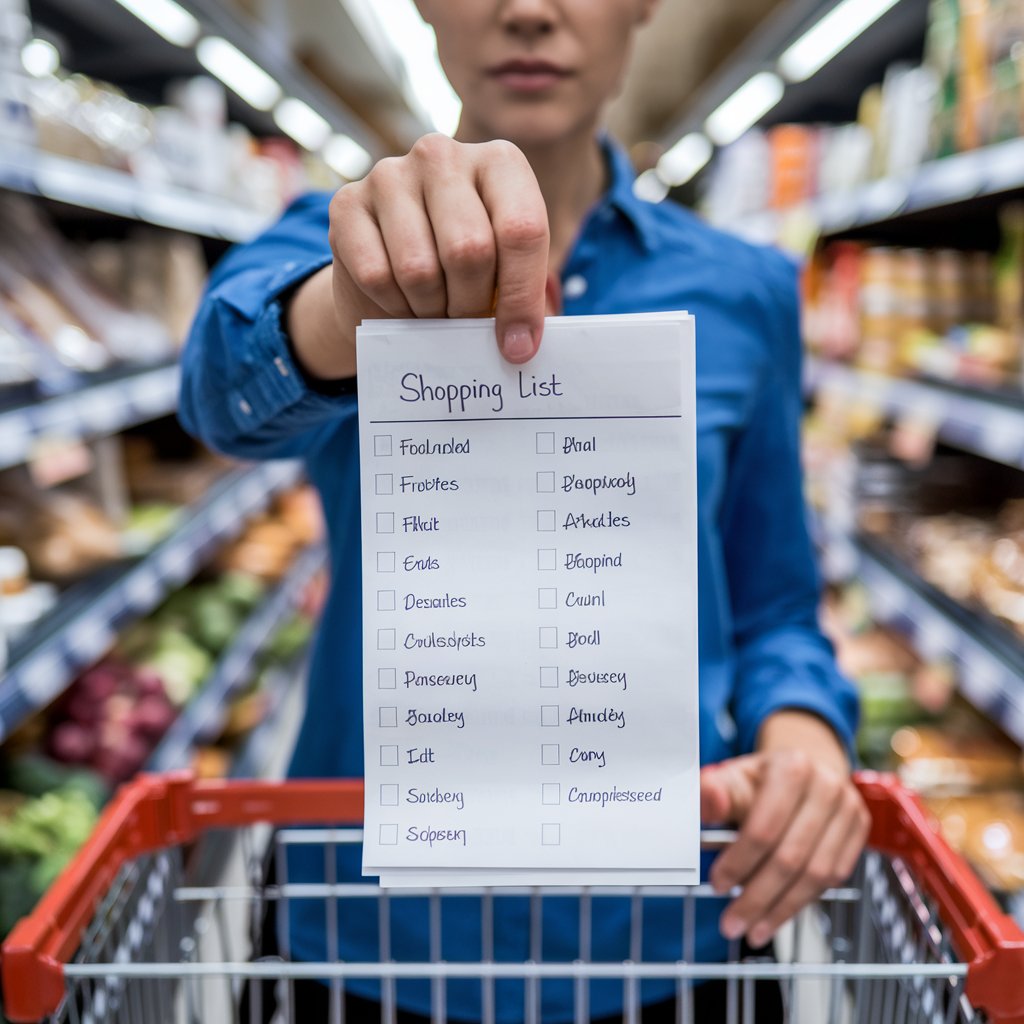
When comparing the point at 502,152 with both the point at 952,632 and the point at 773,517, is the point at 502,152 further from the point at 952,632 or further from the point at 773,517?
the point at 952,632

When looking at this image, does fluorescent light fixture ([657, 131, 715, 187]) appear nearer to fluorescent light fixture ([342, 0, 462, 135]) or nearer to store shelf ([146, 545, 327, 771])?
fluorescent light fixture ([342, 0, 462, 135])

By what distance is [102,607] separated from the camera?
2.09 meters

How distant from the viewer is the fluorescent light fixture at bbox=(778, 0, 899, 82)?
2.54m

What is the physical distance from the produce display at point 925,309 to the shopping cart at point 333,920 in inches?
58.8

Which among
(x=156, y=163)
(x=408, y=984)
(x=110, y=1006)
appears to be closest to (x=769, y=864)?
(x=408, y=984)

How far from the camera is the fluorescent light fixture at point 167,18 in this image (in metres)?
2.37

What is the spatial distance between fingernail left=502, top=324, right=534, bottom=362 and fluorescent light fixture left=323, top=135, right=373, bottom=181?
4333mm

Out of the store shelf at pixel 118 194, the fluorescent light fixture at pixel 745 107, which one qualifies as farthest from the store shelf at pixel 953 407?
the store shelf at pixel 118 194

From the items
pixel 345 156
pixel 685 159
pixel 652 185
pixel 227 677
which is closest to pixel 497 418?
pixel 227 677

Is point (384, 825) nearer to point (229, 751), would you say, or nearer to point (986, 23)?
point (986, 23)

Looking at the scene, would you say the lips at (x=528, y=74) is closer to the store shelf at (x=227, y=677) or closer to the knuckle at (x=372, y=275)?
the knuckle at (x=372, y=275)

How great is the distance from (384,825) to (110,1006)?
0.27 metres

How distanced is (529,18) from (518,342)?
51 cm

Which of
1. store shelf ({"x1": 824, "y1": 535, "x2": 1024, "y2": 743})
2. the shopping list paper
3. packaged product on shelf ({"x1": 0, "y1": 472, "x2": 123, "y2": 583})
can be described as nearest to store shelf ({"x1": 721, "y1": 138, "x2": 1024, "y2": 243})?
store shelf ({"x1": 824, "y1": 535, "x2": 1024, "y2": 743})
